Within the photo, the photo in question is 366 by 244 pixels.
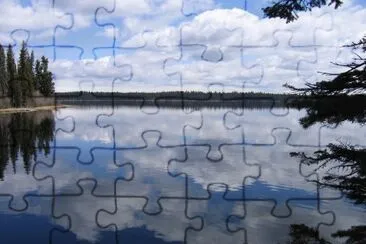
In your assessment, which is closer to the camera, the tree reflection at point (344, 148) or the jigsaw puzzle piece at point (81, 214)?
the tree reflection at point (344, 148)

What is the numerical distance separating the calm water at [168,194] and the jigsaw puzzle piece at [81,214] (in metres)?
0.03

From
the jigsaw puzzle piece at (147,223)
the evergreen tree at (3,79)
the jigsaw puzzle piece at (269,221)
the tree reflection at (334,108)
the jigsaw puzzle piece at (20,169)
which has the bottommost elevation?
the jigsaw puzzle piece at (269,221)

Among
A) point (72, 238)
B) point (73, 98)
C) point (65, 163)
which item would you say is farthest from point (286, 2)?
point (65, 163)

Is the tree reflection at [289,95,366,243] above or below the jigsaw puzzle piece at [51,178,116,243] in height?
above

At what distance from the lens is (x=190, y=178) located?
20.7 m

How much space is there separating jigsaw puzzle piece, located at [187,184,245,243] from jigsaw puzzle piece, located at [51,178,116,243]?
96.3 inches

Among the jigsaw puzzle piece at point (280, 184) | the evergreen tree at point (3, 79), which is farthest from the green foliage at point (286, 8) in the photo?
the jigsaw puzzle piece at point (280, 184)

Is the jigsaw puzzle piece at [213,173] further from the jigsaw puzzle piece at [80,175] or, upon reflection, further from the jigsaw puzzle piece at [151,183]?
the jigsaw puzzle piece at [80,175]

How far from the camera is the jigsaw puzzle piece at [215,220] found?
45.2 feet

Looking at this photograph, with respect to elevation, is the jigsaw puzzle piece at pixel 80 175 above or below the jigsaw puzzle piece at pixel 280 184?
above

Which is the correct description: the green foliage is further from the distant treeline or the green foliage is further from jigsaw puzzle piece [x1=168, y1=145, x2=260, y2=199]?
jigsaw puzzle piece [x1=168, y1=145, x2=260, y2=199]

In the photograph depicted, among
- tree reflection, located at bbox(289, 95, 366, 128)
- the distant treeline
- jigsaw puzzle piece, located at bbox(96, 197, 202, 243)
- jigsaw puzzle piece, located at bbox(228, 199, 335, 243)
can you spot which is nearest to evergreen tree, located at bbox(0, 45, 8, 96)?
the distant treeline

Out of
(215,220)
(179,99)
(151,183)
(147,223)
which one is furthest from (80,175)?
(179,99)

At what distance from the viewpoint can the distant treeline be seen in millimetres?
6844
